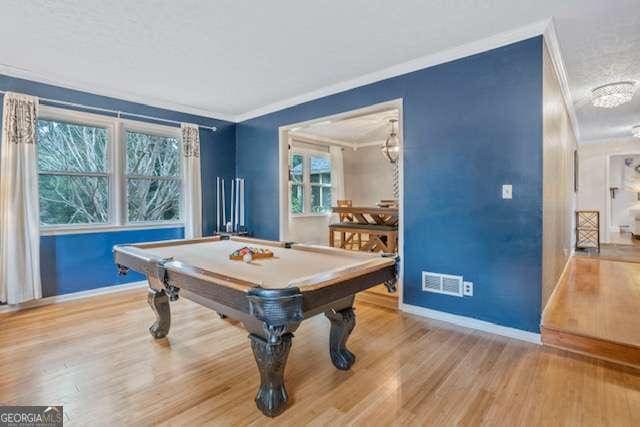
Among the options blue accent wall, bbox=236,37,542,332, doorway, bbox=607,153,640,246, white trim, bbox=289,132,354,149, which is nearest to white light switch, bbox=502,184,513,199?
blue accent wall, bbox=236,37,542,332

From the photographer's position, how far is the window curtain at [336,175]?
746 centimetres

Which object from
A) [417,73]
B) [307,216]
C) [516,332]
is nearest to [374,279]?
[516,332]

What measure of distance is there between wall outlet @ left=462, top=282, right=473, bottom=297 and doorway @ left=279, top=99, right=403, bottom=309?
2.04 metres

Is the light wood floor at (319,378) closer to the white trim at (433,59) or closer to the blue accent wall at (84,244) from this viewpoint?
the blue accent wall at (84,244)

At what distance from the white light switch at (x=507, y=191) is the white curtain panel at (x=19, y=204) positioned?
178 inches

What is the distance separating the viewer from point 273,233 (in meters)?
4.80

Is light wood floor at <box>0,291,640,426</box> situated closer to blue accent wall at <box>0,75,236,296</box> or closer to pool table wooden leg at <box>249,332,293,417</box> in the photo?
pool table wooden leg at <box>249,332,293,417</box>

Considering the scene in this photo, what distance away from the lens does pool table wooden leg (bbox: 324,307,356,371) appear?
84.5 inches

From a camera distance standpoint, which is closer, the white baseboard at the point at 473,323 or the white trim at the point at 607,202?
the white baseboard at the point at 473,323

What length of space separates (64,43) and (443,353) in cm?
399

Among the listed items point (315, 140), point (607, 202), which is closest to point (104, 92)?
point (315, 140)

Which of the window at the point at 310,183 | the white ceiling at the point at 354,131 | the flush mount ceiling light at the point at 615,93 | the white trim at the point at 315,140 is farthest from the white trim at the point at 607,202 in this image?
the window at the point at 310,183

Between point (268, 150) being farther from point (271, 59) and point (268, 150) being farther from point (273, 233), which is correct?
point (271, 59)

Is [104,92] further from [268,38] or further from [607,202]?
[607,202]
